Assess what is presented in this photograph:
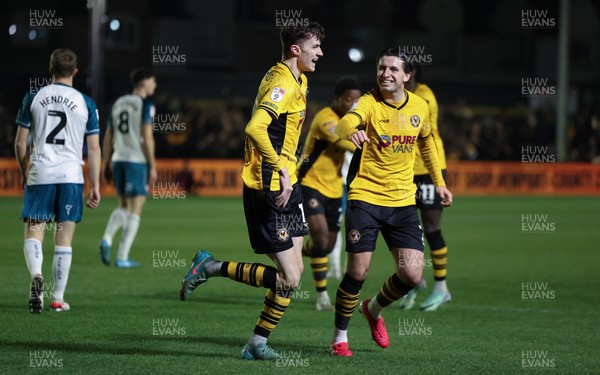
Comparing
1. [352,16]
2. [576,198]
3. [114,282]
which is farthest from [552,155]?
[114,282]

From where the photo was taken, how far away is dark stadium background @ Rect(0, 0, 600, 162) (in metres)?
34.2

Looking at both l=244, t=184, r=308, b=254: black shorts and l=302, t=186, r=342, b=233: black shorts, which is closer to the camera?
l=244, t=184, r=308, b=254: black shorts

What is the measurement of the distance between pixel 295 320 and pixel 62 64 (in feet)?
9.99

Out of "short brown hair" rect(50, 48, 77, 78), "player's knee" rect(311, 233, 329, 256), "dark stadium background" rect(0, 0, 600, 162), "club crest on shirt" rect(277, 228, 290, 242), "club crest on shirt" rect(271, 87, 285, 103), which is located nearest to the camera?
"club crest on shirt" rect(271, 87, 285, 103)

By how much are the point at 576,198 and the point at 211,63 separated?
57.7 feet

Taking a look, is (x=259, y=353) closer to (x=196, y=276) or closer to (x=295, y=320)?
(x=196, y=276)

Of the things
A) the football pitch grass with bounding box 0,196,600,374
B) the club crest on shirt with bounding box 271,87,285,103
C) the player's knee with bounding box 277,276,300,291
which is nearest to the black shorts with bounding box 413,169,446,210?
the football pitch grass with bounding box 0,196,600,374

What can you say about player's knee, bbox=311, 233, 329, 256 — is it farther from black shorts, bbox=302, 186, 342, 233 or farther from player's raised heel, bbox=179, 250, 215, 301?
player's raised heel, bbox=179, 250, 215, 301

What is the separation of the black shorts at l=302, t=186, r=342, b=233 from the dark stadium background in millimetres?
20651

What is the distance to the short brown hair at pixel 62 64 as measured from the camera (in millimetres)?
9492

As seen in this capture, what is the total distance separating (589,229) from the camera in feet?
67.3

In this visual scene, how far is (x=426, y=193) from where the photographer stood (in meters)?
10.9

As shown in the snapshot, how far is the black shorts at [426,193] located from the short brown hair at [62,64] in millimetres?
3558

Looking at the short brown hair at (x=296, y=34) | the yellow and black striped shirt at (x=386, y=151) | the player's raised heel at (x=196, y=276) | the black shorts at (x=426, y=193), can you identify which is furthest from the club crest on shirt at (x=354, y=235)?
the black shorts at (x=426, y=193)
